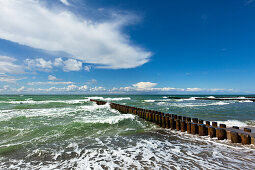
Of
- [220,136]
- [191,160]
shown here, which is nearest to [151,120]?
[220,136]

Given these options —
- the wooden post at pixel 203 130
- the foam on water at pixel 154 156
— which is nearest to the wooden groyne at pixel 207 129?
the wooden post at pixel 203 130

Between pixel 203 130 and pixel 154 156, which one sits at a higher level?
pixel 203 130

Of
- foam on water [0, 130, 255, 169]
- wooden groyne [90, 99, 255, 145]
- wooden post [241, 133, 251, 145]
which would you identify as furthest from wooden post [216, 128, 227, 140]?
wooden post [241, 133, 251, 145]

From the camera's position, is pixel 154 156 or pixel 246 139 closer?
pixel 154 156

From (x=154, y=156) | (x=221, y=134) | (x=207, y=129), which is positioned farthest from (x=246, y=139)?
(x=154, y=156)

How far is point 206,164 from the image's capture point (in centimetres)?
438

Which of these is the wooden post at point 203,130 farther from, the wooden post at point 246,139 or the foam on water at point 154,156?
the wooden post at point 246,139

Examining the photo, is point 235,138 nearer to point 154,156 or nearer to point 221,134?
point 221,134

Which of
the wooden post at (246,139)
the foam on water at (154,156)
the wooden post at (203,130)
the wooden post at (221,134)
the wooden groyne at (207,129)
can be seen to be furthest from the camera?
the wooden post at (203,130)

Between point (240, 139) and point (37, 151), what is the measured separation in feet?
27.6

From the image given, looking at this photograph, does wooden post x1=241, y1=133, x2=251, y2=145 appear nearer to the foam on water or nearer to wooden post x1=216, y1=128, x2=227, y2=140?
the foam on water

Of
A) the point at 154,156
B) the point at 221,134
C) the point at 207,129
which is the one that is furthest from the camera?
the point at 207,129

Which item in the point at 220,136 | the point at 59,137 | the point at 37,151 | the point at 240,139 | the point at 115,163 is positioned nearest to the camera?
the point at 115,163

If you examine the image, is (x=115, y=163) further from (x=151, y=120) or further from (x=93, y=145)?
(x=151, y=120)
